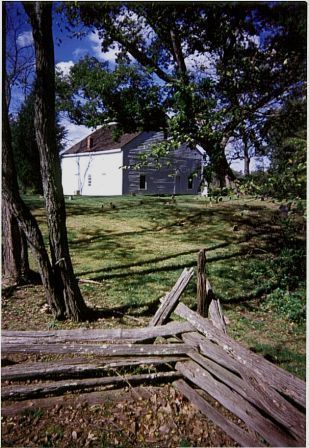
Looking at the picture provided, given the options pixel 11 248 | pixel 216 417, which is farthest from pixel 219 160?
pixel 11 248

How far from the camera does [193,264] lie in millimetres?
9359

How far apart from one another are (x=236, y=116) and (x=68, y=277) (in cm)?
408

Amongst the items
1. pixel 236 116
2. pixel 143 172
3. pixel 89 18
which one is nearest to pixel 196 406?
pixel 236 116

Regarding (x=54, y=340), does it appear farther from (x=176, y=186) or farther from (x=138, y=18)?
(x=176, y=186)

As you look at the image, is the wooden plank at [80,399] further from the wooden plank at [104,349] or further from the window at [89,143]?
the window at [89,143]

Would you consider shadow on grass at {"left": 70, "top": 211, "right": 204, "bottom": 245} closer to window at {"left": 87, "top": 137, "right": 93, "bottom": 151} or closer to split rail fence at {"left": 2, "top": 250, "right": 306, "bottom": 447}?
split rail fence at {"left": 2, "top": 250, "right": 306, "bottom": 447}

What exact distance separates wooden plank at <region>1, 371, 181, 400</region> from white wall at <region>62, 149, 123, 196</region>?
24063 millimetres

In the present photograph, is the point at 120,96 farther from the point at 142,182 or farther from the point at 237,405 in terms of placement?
the point at 142,182

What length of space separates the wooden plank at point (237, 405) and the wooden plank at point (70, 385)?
313 millimetres

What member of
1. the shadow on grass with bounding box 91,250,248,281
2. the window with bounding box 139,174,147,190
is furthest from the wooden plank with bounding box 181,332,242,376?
the window with bounding box 139,174,147,190

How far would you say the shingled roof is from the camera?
2852 cm

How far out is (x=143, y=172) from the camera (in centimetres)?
2983

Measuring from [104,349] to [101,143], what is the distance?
1136 inches

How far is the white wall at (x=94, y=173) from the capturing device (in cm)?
2878
